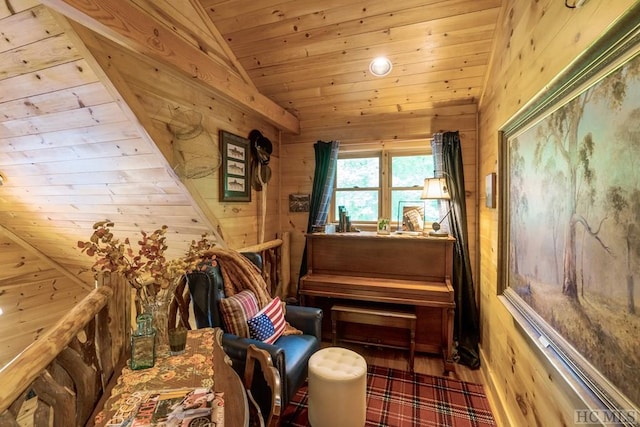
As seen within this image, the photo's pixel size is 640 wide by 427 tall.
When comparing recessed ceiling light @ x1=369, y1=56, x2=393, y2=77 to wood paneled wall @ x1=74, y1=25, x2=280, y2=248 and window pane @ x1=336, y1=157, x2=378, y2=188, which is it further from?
wood paneled wall @ x1=74, y1=25, x2=280, y2=248

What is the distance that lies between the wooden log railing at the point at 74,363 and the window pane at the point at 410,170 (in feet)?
8.95

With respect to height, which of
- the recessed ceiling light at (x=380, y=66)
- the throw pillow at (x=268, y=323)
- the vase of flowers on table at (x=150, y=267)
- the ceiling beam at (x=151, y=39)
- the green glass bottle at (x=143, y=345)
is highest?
the recessed ceiling light at (x=380, y=66)

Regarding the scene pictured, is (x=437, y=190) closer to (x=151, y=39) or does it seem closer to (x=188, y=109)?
(x=188, y=109)

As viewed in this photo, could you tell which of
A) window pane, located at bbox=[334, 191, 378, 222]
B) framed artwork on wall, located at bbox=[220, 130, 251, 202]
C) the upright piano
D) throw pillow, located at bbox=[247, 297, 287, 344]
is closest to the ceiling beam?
framed artwork on wall, located at bbox=[220, 130, 251, 202]

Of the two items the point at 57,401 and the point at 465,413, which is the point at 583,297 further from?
the point at 57,401

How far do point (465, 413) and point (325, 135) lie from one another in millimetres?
2811

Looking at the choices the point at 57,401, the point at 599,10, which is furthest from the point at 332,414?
the point at 599,10

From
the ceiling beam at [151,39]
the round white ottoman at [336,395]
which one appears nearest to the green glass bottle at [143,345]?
the round white ottoman at [336,395]

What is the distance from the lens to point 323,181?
3.23 m

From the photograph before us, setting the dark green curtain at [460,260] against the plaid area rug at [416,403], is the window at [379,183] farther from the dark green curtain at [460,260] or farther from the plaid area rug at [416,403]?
the plaid area rug at [416,403]

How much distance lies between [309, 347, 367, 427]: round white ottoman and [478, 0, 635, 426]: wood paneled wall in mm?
879

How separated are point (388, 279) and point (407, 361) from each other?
2.52 feet

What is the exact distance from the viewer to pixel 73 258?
360 centimetres

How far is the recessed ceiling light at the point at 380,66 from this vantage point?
249 centimetres
